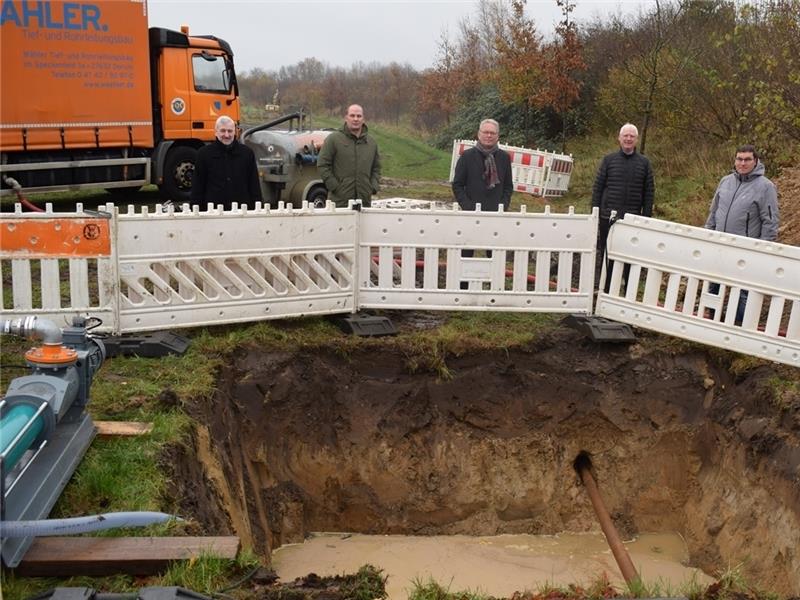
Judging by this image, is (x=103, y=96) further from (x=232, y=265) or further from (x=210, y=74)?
(x=232, y=265)

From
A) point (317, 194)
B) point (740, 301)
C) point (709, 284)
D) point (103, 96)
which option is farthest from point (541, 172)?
point (709, 284)

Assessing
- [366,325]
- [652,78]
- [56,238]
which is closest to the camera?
[56,238]

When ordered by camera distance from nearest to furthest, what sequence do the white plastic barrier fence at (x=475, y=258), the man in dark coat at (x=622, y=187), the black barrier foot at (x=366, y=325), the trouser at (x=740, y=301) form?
the trouser at (x=740, y=301) → the black barrier foot at (x=366, y=325) → the white plastic barrier fence at (x=475, y=258) → the man in dark coat at (x=622, y=187)

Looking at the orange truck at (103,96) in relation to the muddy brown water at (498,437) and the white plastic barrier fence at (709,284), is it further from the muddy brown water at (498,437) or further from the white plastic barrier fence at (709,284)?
the white plastic barrier fence at (709,284)

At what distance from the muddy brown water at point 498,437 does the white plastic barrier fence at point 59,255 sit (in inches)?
52.8

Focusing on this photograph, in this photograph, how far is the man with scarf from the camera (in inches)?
343

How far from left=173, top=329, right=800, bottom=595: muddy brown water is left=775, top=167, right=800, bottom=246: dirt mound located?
364 centimetres

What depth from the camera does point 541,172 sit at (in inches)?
→ 741

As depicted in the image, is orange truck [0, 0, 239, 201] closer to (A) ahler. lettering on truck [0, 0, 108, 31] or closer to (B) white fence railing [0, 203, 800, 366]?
(A) ahler. lettering on truck [0, 0, 108, 31]

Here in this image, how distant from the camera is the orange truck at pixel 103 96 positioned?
13.3 meters

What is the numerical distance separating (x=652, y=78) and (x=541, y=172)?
324 centimetres

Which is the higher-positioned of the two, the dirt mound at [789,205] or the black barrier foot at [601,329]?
the dirt mound at [789,205]

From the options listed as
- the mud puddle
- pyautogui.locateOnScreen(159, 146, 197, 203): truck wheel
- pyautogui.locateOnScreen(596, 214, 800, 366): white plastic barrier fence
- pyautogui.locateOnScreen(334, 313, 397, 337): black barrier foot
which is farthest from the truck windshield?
the mud puddle

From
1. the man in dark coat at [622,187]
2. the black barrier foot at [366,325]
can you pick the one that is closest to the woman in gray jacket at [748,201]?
the man in dark coat at [622,187]
